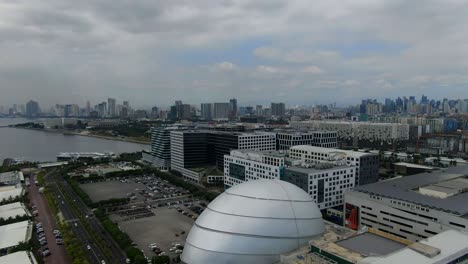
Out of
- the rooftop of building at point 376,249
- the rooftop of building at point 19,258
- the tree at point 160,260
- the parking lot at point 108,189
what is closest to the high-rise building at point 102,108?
the parking lot at point 108,189

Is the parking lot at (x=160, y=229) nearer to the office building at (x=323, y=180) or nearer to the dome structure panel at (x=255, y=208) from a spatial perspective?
the dome structure panel at (x=255, y=208)

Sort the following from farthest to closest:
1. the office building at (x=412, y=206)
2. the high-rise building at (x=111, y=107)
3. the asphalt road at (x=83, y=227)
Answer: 1. the high-rise building at (x=111, y=107)
2. the asphalt road at (x=83, y=227)
3. the office building at (x=412, y=206)

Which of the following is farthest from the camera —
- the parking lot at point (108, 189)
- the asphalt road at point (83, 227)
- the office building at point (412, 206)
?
the parking lot at point (108, 189)

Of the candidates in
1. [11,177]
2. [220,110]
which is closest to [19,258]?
[11,177]

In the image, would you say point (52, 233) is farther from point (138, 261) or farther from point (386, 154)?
point (386, 154)

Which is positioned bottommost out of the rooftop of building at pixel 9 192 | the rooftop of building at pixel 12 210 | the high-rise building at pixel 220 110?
the rooftop of building at pixel 12 210

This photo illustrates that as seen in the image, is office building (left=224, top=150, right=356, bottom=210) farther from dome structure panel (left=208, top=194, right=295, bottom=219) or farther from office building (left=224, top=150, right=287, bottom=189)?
dome structure panel (left=208, top=194, right=295, bottom=219)

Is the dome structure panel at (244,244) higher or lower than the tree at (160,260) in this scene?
higher
